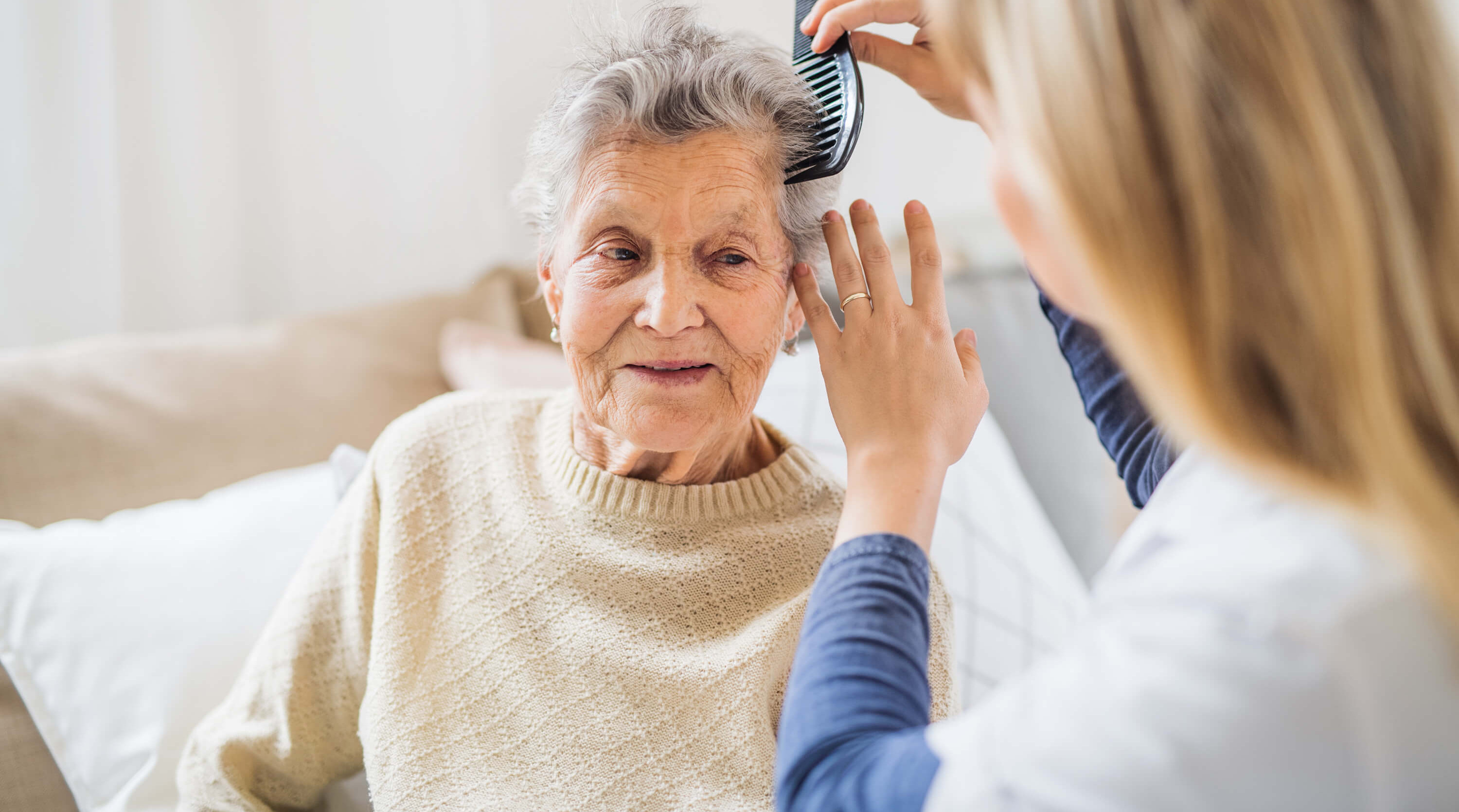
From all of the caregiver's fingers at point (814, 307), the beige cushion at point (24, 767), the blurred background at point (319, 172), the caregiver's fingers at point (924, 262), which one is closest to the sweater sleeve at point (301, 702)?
the beige cushion at point (24, 767)

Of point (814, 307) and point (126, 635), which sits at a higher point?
point (814, 307)

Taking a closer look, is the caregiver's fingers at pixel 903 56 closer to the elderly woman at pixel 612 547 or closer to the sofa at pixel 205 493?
the elderly woman at pixel 612 547

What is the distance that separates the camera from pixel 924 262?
1.00m

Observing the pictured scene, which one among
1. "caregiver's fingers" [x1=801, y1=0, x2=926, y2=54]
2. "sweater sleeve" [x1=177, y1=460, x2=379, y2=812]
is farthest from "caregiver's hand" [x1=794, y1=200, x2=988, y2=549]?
"sweater sleeve" [x1=177, y1=460, x2=379, y2=812]

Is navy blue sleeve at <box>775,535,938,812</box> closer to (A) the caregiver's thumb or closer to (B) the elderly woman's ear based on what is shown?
(A) the caregiver's thumb

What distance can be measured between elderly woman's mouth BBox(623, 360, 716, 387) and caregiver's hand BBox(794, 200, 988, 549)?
0.15 meters

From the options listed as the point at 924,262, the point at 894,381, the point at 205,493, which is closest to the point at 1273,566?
the point at 894,381

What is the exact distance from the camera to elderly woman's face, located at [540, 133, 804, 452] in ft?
3.55

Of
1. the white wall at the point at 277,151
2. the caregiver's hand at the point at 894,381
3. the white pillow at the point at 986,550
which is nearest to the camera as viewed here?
the caregiver's hand at the point at 894,381

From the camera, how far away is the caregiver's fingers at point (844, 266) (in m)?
1.00

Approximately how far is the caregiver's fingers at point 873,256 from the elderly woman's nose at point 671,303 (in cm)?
19

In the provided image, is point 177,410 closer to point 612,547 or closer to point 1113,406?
point 612,547

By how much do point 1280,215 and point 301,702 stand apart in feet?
3.81

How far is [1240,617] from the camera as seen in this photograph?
562mm
